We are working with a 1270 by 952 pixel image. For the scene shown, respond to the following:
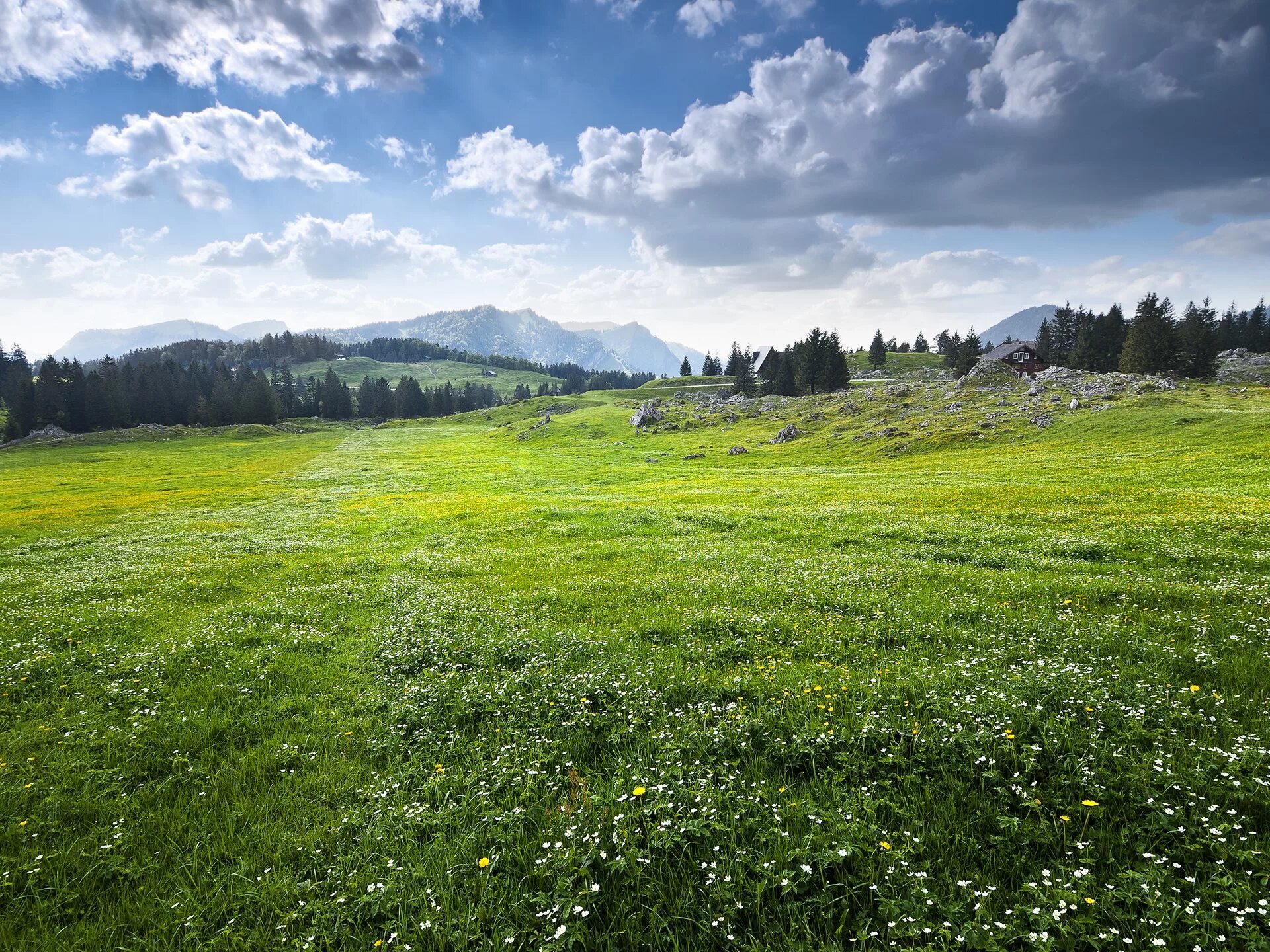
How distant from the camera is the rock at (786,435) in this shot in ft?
262

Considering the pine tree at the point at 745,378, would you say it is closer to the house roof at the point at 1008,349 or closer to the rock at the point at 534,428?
the rock at the point at 534,428

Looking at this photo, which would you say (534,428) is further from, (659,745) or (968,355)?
(659,745)

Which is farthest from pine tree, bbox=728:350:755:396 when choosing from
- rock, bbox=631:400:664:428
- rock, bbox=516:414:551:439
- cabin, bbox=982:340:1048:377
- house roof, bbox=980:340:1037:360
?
cabin, bbox=982:340:1048:377

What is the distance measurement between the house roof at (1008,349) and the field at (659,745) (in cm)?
14858

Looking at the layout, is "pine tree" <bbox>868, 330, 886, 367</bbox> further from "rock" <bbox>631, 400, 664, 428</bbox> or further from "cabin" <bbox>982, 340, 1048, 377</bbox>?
"rock" <bbox>631, 400, 664, 428</bbox>

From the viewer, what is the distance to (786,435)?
3172 inches

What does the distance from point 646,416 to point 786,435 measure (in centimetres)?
3824

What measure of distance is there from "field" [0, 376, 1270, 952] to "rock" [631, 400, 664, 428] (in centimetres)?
9082

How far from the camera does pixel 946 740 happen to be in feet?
21.4

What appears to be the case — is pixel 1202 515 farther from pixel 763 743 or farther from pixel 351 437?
pixel 351 437

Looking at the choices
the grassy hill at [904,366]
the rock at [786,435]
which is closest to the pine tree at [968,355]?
the grassy hill at [904,366]

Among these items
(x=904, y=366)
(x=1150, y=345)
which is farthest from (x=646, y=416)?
(x=904, y=366)

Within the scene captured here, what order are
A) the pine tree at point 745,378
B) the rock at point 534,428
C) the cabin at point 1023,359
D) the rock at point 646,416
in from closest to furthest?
the rock at point 646,416, the rock at point 534,428, the cabin at point 1023,359, the pine tree at point 745,378

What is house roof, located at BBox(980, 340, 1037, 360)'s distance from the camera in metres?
141
